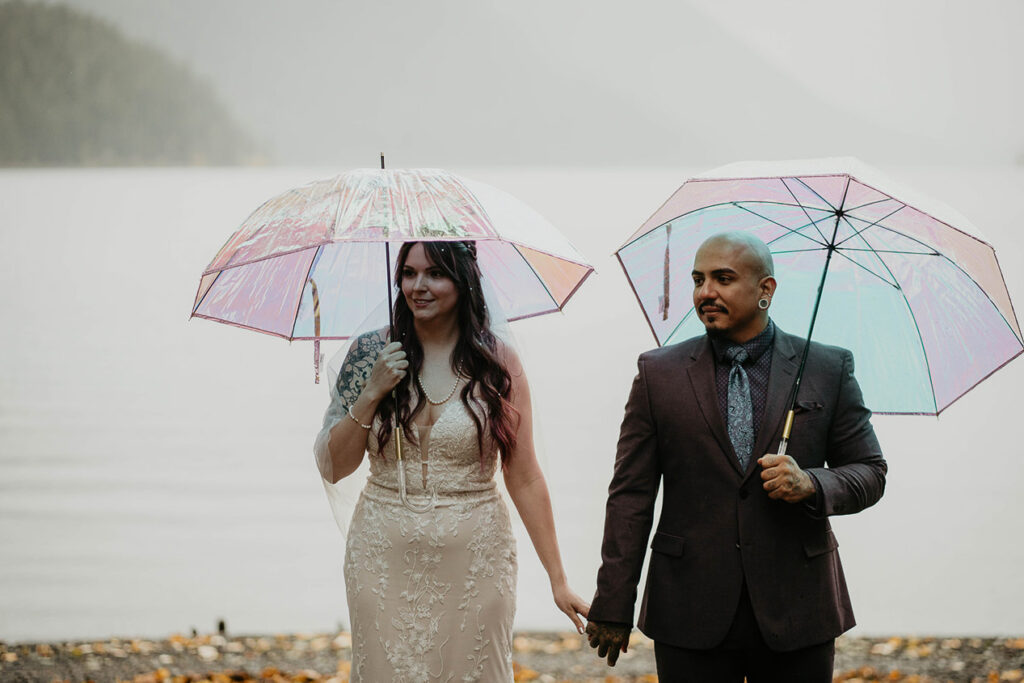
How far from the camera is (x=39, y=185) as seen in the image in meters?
43.8

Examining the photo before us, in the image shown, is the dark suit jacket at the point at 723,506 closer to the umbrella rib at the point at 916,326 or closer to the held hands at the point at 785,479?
the held hands at the point at 785,479

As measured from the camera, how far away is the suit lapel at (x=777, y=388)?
2.30m

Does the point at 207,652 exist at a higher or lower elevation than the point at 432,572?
lower

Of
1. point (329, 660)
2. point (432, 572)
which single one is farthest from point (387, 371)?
point (329, 660)

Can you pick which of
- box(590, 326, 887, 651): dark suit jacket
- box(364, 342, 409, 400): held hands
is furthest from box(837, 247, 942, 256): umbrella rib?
box(364, 342, 409, 400): held hands

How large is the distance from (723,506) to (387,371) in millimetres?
862

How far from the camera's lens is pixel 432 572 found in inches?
107

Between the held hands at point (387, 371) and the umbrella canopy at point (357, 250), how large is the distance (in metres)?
0.32

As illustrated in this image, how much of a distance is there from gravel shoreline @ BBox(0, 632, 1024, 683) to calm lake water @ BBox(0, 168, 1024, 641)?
1.54 ft

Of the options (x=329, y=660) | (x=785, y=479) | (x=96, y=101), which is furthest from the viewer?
(x=96, y=101)

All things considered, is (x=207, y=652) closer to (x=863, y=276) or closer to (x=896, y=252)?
(x=863, y=276)

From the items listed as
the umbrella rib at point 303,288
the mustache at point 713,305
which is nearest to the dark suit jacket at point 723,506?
the mustache at point 713,305

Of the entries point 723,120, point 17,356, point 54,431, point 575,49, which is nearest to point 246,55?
point 575,49

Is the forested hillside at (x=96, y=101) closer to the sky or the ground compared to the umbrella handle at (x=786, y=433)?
closer to the sky
